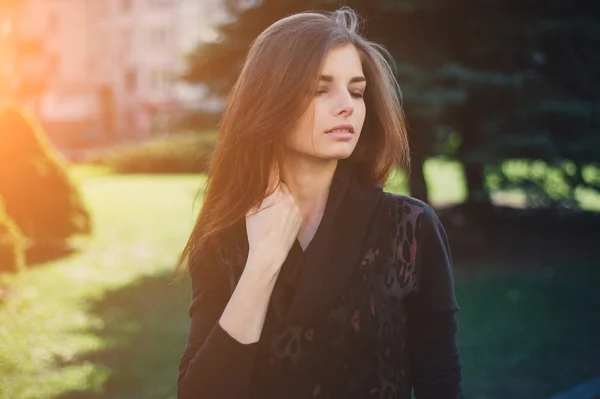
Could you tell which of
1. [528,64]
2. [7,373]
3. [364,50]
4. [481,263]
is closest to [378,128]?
[364,50]

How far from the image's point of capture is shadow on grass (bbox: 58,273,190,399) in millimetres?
5383

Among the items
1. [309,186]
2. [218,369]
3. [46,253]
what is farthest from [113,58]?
[218,369]

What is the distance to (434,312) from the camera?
1.96 metres

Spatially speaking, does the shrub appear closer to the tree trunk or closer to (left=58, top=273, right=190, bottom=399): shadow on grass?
(left=58, top=273, right=190, bottom=399): shadow on grass

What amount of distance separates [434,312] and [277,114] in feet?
2.31

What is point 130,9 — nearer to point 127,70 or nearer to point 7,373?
point 127,70

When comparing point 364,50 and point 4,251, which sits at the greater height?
point 364,50

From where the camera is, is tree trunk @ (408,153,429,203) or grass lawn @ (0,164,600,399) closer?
grass lawn @ (0,164,600,399)

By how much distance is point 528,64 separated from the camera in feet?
30.2

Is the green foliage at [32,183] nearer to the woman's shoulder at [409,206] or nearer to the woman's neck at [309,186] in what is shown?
the woman's neck at [309,186]

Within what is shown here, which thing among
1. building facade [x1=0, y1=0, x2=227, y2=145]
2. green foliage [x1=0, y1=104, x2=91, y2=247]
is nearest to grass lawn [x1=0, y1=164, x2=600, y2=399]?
green foliage [x1=0, y1=104, x2=91, y2=247]

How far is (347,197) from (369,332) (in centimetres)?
38

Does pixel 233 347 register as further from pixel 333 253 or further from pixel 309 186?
pixel 309 186

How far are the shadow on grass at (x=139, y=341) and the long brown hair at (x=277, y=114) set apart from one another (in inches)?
140
